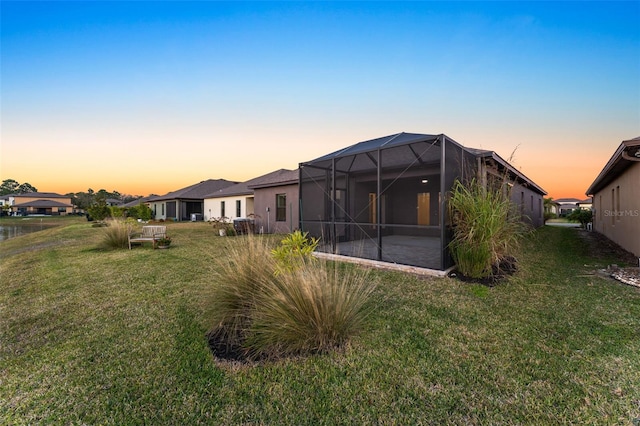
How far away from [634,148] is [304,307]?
7.45 metres

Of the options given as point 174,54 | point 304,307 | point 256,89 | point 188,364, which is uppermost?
point 174,54

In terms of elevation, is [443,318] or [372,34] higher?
[372,34]

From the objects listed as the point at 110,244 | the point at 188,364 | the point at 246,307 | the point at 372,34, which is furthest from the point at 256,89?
the point at 188,364

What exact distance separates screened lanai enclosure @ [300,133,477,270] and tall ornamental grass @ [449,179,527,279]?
25cm

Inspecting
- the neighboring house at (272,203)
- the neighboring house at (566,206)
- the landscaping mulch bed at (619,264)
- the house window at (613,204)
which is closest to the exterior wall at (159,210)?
the neighboring house at (272,203)

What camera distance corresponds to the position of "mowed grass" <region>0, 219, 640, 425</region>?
6.04 feet

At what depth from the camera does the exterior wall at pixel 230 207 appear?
17953 mm

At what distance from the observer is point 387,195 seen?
12445 mm

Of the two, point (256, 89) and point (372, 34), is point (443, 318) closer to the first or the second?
point (372, 34)

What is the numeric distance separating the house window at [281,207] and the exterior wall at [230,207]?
4287 mm

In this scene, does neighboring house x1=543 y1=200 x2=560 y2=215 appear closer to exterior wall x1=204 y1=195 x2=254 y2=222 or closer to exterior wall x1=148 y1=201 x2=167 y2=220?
exterior wall x1=204 y1=195 x2=254 y2=222

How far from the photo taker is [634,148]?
5277 mm

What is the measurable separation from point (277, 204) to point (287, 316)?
11.4 m

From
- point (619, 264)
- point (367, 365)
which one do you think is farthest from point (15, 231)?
point (619, 264)
